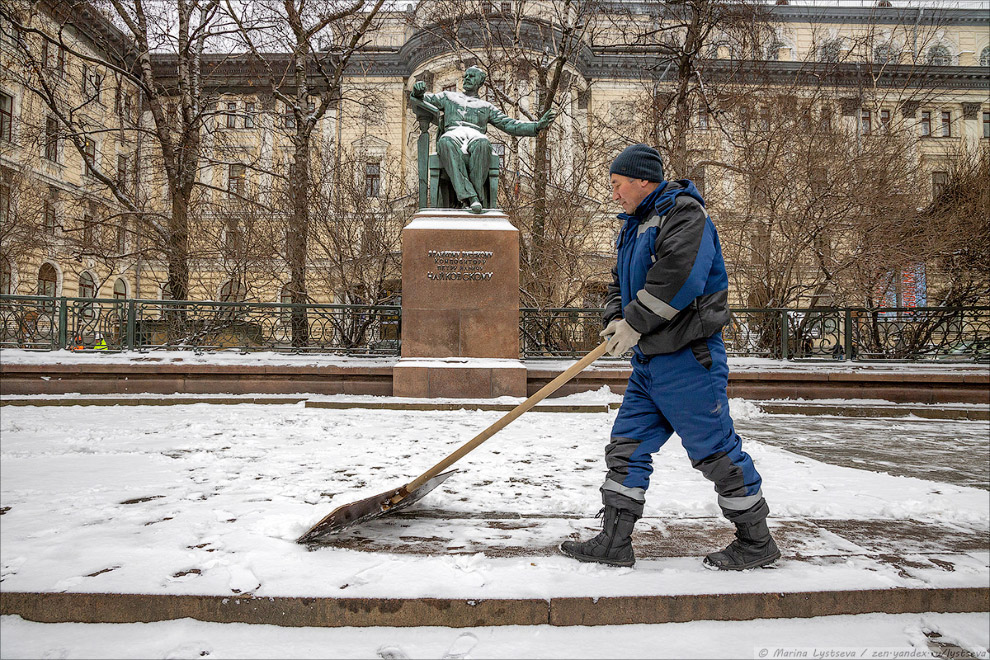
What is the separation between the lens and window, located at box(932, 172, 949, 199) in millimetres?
14602

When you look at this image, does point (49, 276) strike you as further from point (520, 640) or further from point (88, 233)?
point (520, 640)

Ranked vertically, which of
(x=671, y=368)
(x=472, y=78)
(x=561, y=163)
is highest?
(x=561, y=163)

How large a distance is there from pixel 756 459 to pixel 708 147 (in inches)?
539

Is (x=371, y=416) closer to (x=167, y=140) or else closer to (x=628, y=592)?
(x=628, y=592)

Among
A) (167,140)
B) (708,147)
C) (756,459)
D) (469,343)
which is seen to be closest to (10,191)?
(167,140)

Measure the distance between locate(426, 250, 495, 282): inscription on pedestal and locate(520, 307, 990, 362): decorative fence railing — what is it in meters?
2.61

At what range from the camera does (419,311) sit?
8609 millimetres

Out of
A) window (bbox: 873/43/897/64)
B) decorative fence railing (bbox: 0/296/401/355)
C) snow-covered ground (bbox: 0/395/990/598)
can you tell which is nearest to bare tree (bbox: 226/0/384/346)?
decorative fence railing (bbox: 0/296/401/355)

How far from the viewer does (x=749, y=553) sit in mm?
2498

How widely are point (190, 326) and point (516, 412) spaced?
1078 cm

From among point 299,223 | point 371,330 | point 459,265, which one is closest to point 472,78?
point 459,265

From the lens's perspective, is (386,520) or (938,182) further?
(938,182)

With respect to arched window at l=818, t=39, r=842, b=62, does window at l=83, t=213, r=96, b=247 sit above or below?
below

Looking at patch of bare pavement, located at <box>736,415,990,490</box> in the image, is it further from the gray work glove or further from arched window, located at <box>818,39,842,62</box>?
arched window, located at <box>818,39,842,62</box>
